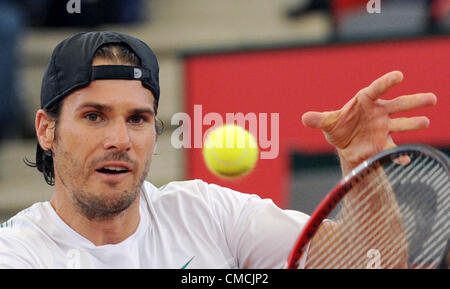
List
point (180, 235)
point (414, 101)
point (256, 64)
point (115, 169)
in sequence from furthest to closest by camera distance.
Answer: point (256, 64) < point (180, 235) < point (115, 169) < point (414, 101)

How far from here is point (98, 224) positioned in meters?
2.82

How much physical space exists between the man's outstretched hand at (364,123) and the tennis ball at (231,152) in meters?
1.22

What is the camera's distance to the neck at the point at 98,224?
2812 mm

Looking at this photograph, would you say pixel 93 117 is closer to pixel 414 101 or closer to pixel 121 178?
pixel 121 178

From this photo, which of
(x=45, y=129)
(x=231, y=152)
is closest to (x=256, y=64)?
(x=231, y=152)

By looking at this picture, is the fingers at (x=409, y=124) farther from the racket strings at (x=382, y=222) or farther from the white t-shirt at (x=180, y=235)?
the white t-shirt at (x=180, y=235)

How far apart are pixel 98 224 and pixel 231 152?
46.5 inches

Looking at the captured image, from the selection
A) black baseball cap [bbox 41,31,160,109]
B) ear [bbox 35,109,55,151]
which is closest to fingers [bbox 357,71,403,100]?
black baseball cap [bbox 41,31,160,109]

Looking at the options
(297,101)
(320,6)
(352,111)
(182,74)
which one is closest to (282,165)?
(297,101)

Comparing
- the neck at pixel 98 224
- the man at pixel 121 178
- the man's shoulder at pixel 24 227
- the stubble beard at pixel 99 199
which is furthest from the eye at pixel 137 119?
the man's shoulder at pixel 24 227

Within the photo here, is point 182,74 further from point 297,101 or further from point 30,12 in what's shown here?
point 30,12

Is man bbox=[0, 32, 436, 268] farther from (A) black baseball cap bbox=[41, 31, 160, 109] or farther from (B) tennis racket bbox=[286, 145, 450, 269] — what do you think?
(B) tennis racket bbox=[286, 145, 450, 269]

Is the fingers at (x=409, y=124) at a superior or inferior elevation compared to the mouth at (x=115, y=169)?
superior
